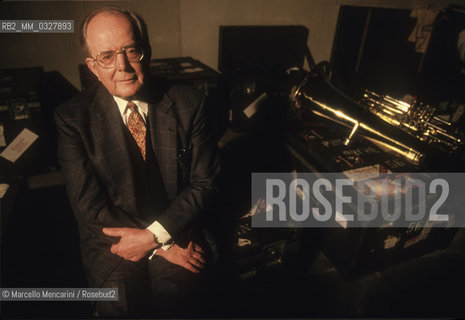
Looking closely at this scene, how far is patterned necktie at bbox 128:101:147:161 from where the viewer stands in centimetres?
154

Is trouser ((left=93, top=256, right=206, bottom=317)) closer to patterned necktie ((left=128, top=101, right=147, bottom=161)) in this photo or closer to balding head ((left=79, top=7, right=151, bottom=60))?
patterned necktie ((left=128, top=101, right=147, bottom=161))

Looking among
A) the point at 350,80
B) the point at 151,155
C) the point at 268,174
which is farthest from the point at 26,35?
the point at 350,80

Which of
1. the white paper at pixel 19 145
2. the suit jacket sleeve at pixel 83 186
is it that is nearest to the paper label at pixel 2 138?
the white paper at pixel 19 145

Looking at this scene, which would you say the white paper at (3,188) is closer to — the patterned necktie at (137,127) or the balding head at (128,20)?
the patterned necktie at (137,127)

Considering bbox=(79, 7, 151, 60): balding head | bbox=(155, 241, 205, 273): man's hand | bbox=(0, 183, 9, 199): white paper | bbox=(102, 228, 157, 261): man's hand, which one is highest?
bbox=(79, 7, 151, 60): balding head

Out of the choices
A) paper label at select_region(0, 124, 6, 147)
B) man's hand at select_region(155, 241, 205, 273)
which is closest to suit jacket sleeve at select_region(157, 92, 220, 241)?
man's hand at select_region(155, 241, 205, 273)

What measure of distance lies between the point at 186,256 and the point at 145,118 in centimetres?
76

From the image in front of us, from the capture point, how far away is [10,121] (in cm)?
197

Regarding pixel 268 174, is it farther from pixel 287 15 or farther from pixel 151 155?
pixel 287 15

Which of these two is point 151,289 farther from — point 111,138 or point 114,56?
point 114,56

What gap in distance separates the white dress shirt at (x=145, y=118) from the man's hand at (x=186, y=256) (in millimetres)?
32

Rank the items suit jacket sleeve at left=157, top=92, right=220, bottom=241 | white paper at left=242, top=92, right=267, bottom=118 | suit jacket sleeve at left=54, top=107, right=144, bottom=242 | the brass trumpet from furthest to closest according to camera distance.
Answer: white paper at left=242, top=92, right=267, bottom=118
the brass trumpet
suit jacket sleeve at left=157, top=92, right=220, bottom=241
suit jacket sleeve at left=54, top=107, right=144, bottom=242

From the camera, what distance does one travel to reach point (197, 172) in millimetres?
1640

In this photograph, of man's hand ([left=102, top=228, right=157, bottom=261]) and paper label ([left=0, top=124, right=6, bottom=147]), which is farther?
paper label ([left=0, top=124, right=6, bottom=147])
